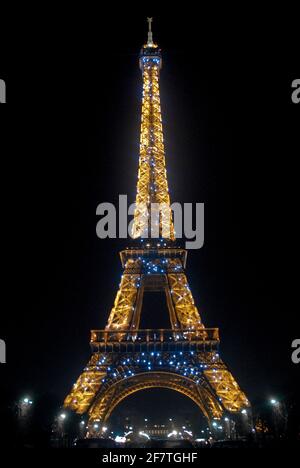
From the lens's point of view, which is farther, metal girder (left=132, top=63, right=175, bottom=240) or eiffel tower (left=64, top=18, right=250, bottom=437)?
metal girder (left=132, top=63, right=175, bottom=240)

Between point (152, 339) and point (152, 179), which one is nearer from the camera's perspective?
point (152, 339)

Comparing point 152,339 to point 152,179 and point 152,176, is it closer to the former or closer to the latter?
point 152,179

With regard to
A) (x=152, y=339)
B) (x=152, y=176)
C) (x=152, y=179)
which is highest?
(x=152, y=176)

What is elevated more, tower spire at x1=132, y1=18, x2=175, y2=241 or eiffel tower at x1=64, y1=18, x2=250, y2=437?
tower spire at x1=132, y1=18, x2=175, y2=241

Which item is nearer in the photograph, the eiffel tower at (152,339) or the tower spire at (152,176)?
the eiffel tower at (152,339)

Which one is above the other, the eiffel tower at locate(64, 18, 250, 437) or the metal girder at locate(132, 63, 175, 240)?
the metal girder at locate(132, 63, 175, 240)

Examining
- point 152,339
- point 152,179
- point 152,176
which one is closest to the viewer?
point 152,339

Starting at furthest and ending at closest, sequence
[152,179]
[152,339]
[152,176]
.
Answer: [152,176]
[152,179]
[152,339]

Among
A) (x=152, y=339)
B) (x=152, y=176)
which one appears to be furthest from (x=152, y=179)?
(x=152, y=339)

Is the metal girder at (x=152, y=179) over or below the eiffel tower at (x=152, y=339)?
over
